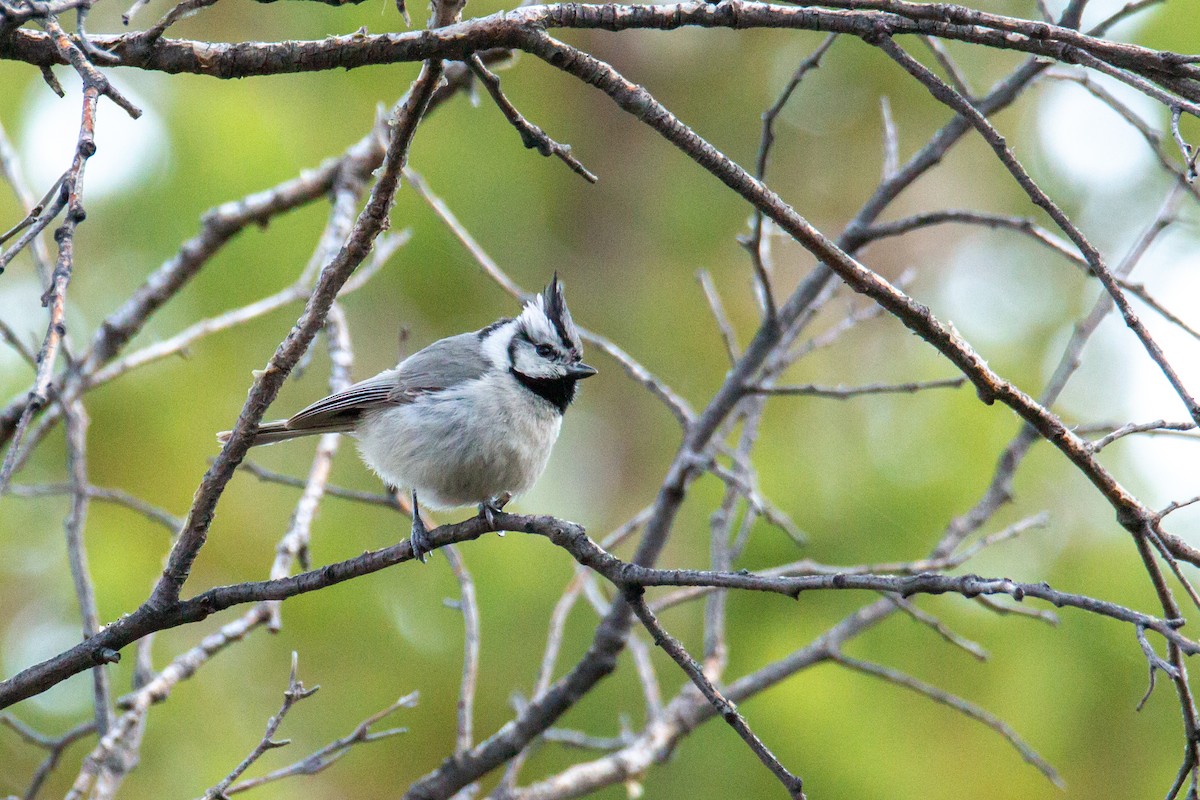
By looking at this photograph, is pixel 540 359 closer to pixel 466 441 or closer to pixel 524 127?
pixel 466 441

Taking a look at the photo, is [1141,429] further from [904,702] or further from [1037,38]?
[904,702]

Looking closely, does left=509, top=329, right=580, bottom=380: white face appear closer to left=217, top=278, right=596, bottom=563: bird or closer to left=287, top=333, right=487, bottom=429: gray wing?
left=217, top=278, right=596, bottom=563: bird

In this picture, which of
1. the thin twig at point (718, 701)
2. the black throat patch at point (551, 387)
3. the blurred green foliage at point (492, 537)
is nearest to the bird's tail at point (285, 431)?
the black throat patch at point (551, 387)

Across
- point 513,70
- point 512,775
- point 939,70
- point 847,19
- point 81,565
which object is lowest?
point 512,775

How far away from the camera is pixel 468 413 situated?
3.52 metres

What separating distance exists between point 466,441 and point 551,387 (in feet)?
1.56

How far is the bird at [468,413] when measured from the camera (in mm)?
3453

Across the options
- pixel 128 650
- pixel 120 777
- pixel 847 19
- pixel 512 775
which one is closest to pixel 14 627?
pixel 128 650

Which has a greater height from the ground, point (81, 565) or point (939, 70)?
point (939, 70)

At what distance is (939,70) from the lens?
19.3 ft

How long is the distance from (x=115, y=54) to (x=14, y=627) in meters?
3.33

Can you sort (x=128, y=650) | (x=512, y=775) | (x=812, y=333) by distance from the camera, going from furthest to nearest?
(x=812, y=333) < (x=128, y=650) < (x=512, y=775)

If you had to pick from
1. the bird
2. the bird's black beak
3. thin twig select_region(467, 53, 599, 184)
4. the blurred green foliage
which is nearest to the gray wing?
the bird

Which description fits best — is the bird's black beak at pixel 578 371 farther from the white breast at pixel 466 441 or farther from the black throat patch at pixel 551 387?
the white breast at pixel 466 441
